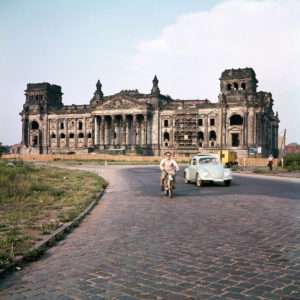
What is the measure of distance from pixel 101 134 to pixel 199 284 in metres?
84.4

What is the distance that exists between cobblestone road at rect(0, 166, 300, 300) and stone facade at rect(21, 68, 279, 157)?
202ft

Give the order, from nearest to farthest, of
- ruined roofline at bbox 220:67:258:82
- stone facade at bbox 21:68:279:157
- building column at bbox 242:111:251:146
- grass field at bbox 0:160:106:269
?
grass field at bbox 0:160:106:269
building column at bbox 242:111:251:146
stone facade at bbox 21:68:279:157
ruined roofline at bbox 220:67:258:82

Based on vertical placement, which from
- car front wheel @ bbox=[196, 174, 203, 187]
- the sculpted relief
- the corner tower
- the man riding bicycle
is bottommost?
car front wheel @ bbox=[196, 174, 203, 187]

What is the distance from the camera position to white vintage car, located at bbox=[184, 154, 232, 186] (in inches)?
809

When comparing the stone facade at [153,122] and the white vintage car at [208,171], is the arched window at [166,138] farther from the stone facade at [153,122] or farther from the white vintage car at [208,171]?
the white vintage car at [208,171]

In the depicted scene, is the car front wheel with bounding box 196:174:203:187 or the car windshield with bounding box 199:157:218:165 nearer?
the car front wheel with bounding box 196:174:203:187

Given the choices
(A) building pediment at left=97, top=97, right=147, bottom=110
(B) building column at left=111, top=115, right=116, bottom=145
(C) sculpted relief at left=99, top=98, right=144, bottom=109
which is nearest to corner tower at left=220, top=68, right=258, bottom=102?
(A) building pediment at left=97, top=97, right=147, bottom=110

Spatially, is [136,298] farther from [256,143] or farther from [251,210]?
[256,143]

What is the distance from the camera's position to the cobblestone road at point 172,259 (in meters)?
5.24

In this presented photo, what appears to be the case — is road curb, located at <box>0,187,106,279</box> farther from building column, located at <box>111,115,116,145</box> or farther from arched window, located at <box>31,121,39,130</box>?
arched window, located at <box>31,121,39,130</box>

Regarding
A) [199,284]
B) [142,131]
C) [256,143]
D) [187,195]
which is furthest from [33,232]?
[142,131]

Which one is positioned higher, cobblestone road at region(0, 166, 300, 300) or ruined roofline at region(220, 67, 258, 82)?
ruined roofline at region(220, 67, 258, 82)

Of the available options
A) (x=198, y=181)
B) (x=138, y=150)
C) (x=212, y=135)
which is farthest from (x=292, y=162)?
(x=138, y=150)

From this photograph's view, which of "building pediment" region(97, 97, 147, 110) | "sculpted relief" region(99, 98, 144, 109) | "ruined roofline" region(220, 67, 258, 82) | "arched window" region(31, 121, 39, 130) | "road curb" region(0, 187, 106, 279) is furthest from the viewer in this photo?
"arched window" region(31, 121, 39, 130)
